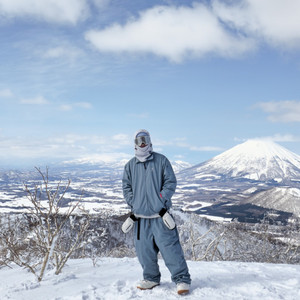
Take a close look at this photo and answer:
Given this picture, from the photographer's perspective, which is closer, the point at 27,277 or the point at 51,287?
the point at 51,287

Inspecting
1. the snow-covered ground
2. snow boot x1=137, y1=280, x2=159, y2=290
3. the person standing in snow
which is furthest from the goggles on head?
the snow-covered ground

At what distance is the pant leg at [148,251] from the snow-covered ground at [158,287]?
220 millimetres

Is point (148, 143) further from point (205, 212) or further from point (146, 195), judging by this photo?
point (205, 212)

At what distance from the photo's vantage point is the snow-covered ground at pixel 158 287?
4207mm

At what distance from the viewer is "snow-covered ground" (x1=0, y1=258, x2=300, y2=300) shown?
4207 mm

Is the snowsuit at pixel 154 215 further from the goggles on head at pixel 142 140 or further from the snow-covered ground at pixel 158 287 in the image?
the snow-covered ground at pixel 158 287

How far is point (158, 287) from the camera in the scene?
4586mm

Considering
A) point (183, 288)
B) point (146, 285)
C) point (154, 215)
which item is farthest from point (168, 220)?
point (146, 285)

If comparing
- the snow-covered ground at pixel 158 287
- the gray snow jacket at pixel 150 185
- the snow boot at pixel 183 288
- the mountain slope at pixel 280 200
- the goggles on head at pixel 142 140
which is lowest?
the mountain slope at pixel 280 200

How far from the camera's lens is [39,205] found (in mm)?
5664

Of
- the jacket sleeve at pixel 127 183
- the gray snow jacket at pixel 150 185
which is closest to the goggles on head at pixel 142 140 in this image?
the gray snow jacket at pixel 150 185

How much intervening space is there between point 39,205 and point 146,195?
2255 mm

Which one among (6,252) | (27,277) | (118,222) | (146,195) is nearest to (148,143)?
(146,195)

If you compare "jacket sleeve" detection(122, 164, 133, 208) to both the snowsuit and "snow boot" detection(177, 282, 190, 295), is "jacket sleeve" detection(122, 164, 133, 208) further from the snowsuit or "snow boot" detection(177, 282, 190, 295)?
"snow boot" detection(177, 282, 190, 295)
